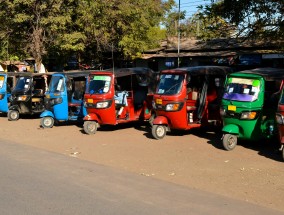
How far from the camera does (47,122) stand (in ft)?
51.1

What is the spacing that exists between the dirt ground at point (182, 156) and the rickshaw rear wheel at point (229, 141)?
0.51 ft

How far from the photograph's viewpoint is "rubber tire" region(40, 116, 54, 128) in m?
15.5

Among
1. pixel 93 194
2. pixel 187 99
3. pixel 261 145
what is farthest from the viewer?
pixel 187 99

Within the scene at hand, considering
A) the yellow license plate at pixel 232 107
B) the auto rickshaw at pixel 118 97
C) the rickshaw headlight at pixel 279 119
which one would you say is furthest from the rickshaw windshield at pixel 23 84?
the rickshaw headlight at pixel 279 119

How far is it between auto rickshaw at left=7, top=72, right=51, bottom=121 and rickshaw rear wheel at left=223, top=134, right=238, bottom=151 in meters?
9.27

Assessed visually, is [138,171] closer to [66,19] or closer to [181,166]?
[181,166]

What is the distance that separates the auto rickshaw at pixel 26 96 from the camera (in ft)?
57.9

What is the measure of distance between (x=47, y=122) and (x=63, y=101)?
999mm

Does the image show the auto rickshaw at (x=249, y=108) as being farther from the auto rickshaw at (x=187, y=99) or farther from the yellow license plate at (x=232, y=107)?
the auto rickshaw at (x=187, y=99)

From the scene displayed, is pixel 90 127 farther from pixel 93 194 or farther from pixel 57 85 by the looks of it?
pixel 93 194

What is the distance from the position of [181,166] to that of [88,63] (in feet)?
58.3

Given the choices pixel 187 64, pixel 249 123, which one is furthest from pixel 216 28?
pixel 187 64

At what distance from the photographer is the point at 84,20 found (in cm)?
2208

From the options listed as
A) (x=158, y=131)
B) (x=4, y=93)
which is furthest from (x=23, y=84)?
(x=158, y=131)
